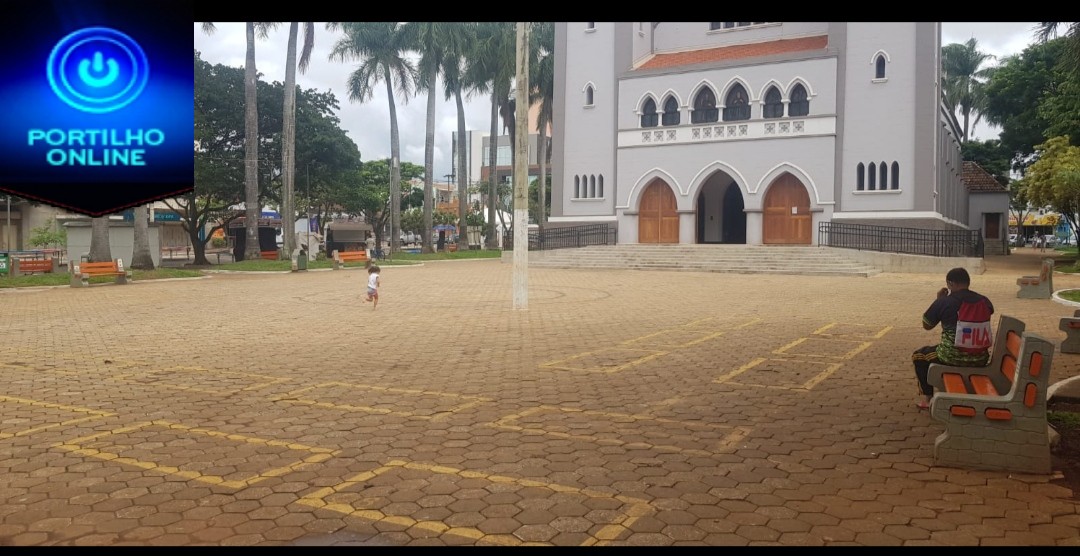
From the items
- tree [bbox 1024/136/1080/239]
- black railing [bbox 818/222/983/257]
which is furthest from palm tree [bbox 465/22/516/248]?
tree [bbox 1024/136/1080/239]

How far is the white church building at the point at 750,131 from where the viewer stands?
1308 inches

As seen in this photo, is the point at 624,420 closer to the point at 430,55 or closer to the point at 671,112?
the point at 671,112

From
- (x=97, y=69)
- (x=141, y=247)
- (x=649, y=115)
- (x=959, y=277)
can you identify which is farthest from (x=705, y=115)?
(x=97, y=69)

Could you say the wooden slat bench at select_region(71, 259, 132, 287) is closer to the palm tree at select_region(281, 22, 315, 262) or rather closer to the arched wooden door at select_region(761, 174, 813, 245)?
the palm tree at select_region(281, 22, 315, 262)

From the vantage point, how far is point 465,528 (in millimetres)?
3906

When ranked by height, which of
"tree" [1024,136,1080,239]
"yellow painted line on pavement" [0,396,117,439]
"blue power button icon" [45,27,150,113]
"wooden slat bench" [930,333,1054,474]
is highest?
"tree" [1024,136,1080,239]

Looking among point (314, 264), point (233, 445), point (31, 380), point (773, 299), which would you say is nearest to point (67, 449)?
point (233, 445)

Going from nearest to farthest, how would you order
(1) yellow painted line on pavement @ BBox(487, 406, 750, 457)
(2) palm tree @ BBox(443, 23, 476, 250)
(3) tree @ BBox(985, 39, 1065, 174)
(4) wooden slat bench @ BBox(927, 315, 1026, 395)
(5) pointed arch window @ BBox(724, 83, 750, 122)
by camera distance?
(1) yellow painted line on pavement @ BBox(487, 406, 750, 457)
(4) wooden slat bench @ BBox(927, 315, 1026, 395)
(5) pointed arch window @ BBox(724, 83, 750, 122)
(3) tree @ BBox(985, 39, 1065, 174)
(2) palm tree @ BBox(443, 23, 476, 250)

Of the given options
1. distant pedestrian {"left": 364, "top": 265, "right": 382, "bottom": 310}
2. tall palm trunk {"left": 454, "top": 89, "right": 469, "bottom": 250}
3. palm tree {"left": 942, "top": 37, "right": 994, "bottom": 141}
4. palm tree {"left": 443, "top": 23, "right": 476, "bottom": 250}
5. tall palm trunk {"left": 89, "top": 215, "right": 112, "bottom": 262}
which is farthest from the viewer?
palm tree {"left": 942, "top": 37, "right": 994, "bottom": 141}

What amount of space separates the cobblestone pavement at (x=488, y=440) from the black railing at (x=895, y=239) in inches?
830

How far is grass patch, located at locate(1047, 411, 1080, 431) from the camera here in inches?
234

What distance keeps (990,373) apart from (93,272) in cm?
2266

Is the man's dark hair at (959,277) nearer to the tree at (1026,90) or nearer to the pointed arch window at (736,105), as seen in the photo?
the pointed arch window at (736,105)

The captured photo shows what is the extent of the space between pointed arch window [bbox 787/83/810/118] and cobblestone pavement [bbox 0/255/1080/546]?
24.5 meters
